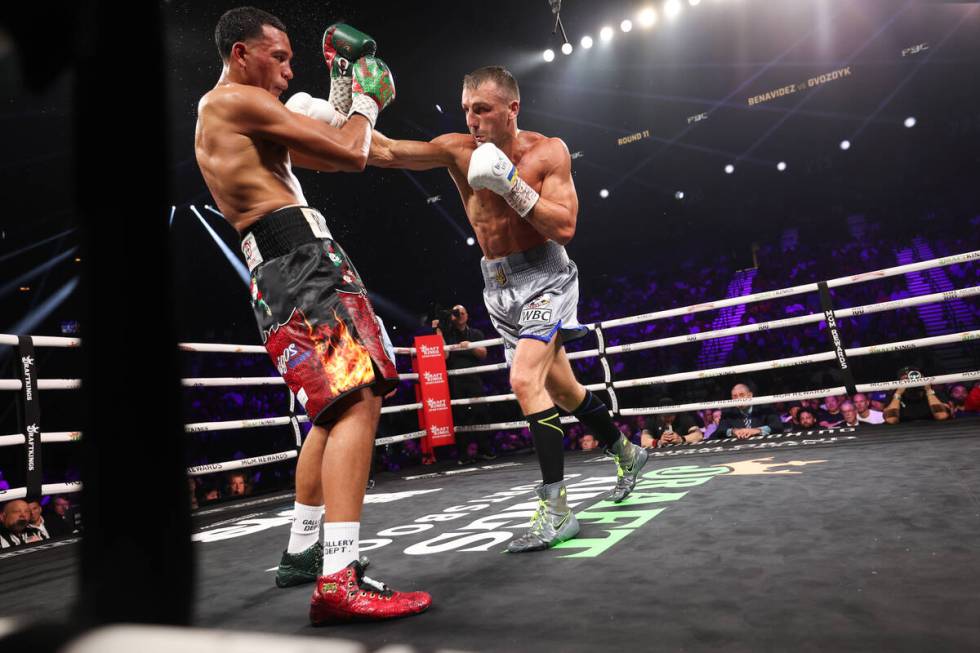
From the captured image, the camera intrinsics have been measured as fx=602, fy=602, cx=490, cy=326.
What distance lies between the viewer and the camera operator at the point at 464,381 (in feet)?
14.9

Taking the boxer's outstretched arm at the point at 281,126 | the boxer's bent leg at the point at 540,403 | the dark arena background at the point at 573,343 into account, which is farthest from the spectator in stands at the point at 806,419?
the boxer's outstretched arm at the point at 281,126

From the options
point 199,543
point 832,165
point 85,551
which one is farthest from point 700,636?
point 832,165

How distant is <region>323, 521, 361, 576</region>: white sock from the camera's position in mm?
1167

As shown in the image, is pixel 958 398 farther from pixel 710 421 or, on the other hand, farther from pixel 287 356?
pixel 287 356

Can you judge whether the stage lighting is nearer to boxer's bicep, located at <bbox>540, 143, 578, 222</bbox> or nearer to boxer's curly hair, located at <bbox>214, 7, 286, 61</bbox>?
boxer's bicep, located at <bbox>540, 143, 578, 222</bbox>

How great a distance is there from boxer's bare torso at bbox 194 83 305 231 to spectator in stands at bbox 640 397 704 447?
3.43 m

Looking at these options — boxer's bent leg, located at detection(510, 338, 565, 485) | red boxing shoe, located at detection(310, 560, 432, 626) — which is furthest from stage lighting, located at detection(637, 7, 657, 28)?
red boxing shoe, located at detection(310, 560, 432, 626)

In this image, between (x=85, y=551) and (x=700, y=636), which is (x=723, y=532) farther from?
(x=85, y=551)

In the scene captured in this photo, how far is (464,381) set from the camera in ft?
15.3

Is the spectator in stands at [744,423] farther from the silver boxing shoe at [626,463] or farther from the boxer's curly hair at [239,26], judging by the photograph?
the boxer's curly hair at [239,26]

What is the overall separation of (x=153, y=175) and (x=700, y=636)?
1.31 m

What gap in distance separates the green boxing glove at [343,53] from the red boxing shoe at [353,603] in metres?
1.15

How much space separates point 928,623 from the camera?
81 centimetres

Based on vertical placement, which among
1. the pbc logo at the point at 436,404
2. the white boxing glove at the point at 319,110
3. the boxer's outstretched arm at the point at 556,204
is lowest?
the pbc logo at the point at 436,404
